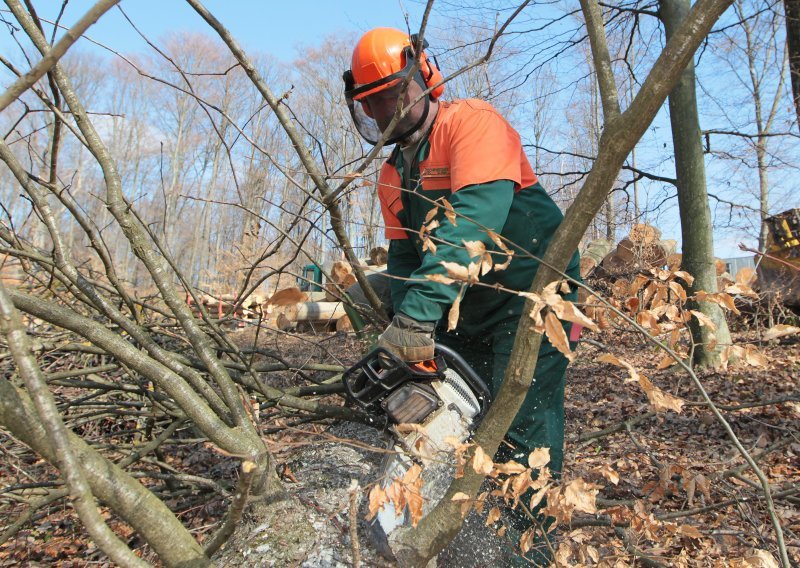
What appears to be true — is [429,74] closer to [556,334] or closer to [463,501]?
[556,334]

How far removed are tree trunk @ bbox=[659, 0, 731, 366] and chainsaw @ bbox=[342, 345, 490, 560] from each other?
191 inches

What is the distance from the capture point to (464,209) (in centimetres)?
209

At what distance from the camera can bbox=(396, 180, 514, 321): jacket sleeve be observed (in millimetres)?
1995

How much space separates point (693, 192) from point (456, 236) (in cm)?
499

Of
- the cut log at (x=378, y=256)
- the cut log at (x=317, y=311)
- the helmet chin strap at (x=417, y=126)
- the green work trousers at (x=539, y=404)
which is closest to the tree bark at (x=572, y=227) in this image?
the green work trousers at (x=539, y=404)

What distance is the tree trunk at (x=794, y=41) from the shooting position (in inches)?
228

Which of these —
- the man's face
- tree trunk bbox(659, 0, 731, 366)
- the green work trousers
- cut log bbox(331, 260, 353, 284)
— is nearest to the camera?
the green work trousers

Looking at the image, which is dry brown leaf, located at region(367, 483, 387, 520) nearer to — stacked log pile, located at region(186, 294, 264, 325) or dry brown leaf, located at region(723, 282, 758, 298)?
dry brown leaf, located at region(723, 282, 758, 298)

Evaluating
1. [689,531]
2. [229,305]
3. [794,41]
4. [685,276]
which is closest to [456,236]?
[685,276]

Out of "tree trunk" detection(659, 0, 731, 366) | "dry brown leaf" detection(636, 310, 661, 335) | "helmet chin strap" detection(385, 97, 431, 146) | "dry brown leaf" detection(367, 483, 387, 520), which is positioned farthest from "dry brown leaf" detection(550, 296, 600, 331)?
"tree trunk" detection(659, 0, 731, 366)

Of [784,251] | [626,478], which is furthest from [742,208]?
[626,478]

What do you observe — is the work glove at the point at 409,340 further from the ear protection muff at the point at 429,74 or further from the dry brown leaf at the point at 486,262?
the ear protection muff at the point at 429,74

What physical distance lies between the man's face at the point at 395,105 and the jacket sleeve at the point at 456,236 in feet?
1.65

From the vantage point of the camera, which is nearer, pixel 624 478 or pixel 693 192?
pixel 624 478
